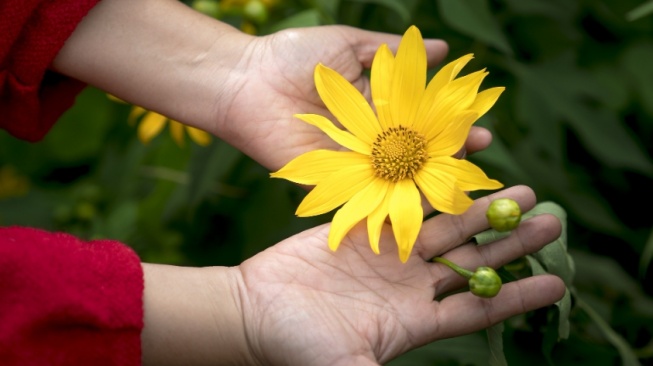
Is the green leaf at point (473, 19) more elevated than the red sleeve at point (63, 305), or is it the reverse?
the green leaf at point (473, 19)

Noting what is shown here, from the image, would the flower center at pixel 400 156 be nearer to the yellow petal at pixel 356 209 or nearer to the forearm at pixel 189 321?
the yellow petal at pixel 356 209

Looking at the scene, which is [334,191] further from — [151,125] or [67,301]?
[151,125]

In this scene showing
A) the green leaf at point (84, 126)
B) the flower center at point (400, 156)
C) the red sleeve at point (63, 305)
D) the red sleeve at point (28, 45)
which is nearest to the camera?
the red sleeve at point (63, 305)

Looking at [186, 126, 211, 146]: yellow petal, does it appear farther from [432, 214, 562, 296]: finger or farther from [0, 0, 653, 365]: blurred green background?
[432, 214, 562, 296]: finger

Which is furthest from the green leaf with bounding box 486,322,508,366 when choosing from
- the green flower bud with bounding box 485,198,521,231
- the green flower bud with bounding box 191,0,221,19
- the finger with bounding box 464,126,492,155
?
the green flower bud with bounding box 191,0,221,19

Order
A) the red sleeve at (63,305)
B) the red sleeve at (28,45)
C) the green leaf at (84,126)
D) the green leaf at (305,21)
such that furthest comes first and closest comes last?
the green leaf at (84,126) < the green leaf at (305,21) < the red sleeve at (28,45) < the red sleeve at (63,305)

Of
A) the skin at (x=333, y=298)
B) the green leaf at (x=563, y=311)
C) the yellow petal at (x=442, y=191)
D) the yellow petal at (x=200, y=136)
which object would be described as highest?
the yellow petal at (x=442, y=191)

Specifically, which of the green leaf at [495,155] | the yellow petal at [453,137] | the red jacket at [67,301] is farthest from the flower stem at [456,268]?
the red jacket at [67,301]
